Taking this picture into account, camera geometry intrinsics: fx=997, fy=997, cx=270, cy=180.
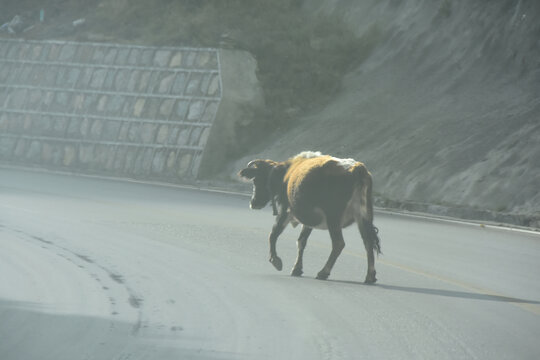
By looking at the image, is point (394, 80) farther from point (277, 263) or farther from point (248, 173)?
point (277, 263)

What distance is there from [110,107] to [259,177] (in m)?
28.7

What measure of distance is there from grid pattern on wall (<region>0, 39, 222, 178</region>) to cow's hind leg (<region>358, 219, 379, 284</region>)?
24.7 metres

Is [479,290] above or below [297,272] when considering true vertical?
above

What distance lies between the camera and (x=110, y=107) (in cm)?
4034

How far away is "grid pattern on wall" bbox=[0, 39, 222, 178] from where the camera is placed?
123ft

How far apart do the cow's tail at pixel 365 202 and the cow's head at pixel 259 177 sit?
57.8 inches

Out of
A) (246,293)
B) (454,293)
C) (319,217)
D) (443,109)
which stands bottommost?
(246,293)

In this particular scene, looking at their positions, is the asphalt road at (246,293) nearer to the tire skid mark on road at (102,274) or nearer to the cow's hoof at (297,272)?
the tire skid mark on road at (102,274)

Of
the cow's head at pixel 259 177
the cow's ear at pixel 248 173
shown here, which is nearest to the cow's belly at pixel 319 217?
the cow's head at pixel 259 177

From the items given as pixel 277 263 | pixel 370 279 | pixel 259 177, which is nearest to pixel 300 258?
pixel 277 263

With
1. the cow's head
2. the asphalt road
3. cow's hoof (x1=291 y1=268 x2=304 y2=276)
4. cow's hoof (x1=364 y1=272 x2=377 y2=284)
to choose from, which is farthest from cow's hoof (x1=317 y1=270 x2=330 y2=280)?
the cow's head

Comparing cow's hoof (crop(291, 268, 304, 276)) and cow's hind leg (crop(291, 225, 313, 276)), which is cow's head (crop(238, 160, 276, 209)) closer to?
cow's hind leg (crop(291, 225, 313, 276))

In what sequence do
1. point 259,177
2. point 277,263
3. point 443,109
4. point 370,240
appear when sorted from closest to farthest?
point 370,240 < point 277,263 < point 259,177 < point 443,109

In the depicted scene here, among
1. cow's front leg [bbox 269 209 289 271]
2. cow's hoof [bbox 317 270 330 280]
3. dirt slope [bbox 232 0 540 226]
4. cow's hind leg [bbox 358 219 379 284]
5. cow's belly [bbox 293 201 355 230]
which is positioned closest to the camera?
cow's hind leg [bbox 358 219 379 284]
